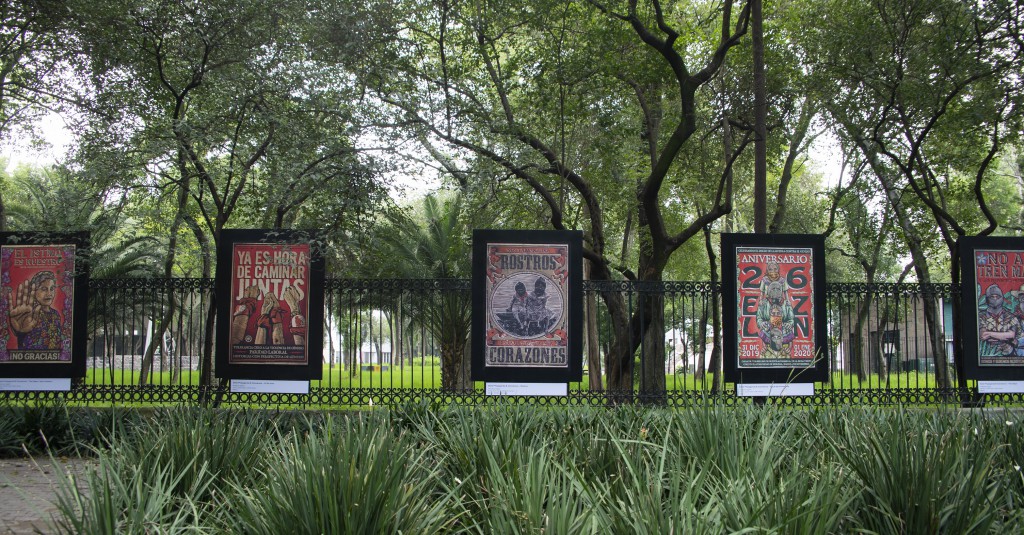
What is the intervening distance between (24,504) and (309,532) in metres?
5.84

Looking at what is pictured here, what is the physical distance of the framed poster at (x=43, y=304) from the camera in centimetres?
1166

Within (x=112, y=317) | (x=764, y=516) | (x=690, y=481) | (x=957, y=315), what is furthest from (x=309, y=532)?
(x=957, y=315)

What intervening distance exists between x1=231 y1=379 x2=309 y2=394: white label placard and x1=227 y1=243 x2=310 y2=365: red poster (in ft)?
0.90

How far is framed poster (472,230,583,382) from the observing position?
36.5 feet

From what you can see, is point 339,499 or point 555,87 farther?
point 555,87

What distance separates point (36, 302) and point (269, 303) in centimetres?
Result: 355

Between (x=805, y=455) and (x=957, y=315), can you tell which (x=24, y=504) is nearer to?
(x=805, y=455)

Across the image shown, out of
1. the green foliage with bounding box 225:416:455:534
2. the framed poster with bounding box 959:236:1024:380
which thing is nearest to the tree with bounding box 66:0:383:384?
the green foliage with bounding box 225:416:455:534

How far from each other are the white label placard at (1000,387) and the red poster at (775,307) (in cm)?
274

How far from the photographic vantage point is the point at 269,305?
11.4 m

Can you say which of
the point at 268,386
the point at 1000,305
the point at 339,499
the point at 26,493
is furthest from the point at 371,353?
the point at 1000,305

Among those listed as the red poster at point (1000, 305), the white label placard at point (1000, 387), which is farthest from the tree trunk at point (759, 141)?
the white label placard at point (1000, 387)

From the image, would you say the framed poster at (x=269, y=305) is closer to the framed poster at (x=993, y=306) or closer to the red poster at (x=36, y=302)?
the red poster at (x=36, y=302)

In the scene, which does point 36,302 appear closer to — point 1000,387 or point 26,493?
point 26,493
